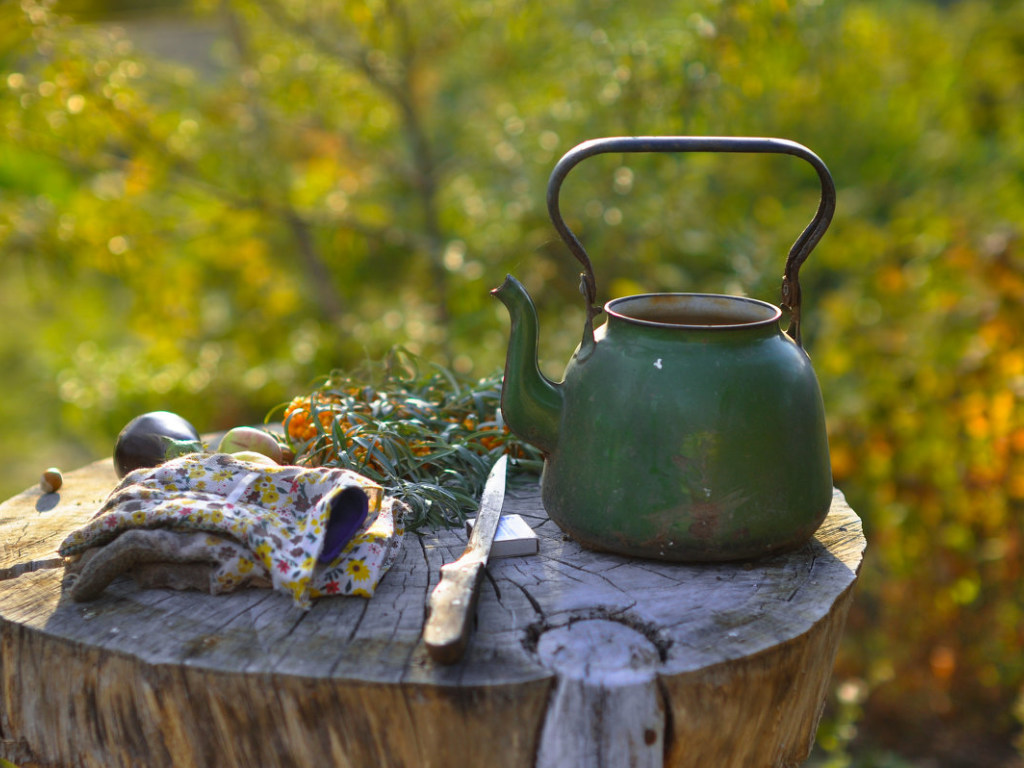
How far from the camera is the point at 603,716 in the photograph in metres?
1.21

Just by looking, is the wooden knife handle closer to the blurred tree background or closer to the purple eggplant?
the purple eggplant

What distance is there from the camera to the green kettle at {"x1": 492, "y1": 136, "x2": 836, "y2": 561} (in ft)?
4.76

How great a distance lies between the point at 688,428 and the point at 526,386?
0.30 meters

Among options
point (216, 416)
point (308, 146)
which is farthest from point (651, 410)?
point (308, 146)

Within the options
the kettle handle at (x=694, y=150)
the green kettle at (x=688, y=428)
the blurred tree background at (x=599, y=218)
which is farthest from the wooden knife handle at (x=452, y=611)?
the blurred tree background at (x=599, y=218)

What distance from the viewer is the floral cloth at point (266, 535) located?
141 cm

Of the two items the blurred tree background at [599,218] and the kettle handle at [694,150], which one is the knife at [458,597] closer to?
the kettle handle at [694,150]

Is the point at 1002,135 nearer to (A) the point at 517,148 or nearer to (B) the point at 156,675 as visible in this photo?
(A) the point at 517,148

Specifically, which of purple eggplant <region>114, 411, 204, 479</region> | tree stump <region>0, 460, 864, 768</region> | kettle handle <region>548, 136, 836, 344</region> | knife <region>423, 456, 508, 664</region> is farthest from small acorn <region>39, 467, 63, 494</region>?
kettle handle <region>548, 136, 836, 344</region>

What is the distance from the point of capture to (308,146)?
577 cm

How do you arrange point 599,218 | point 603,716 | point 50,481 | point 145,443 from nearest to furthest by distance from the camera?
point 603,716
point 145,443
point 50,481
point 599,218

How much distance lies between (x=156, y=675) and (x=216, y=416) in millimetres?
3702

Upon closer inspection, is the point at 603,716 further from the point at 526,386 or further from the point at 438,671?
the point at 526,386

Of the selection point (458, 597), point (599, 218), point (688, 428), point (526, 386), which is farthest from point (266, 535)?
point (599, 218)
